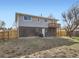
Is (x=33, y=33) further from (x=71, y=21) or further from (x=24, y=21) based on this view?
(x=71, y=21)

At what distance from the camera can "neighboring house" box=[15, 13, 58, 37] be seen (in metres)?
37.2

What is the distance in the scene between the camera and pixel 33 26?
3891 centimetres

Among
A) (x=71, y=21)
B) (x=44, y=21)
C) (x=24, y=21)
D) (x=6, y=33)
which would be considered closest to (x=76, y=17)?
(x=71, y=21)

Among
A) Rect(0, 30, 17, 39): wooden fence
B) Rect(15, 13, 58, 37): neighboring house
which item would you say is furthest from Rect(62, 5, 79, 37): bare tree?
Rect(0, 30, 17, 39): wooden fence

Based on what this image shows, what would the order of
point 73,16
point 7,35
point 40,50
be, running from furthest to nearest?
1. point 73,16
2. point 7,35
3. point 40,50

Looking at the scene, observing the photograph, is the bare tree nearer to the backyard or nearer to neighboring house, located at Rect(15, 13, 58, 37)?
neighboring house, located at Rect(15, 13, 58, 37)

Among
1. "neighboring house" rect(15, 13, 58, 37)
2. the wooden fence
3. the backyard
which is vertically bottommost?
the backyard

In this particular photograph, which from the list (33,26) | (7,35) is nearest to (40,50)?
(7,35)

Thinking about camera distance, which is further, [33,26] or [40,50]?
[33,26]

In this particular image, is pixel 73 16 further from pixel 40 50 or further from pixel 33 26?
pixel 40 50

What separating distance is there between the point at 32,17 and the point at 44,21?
405 cm

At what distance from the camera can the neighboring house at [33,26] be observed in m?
37.2

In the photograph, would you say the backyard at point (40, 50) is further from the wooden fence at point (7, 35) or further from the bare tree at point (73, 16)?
the bare tree at point (73, 16)

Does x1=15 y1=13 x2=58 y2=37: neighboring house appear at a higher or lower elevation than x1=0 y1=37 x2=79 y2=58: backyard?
higher
